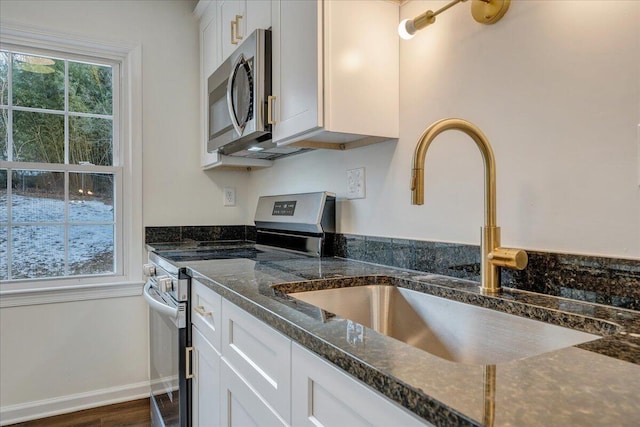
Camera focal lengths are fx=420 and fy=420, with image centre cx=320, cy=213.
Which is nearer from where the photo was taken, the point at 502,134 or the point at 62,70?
the point at 502,134

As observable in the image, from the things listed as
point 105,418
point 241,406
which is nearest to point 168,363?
point 241,406

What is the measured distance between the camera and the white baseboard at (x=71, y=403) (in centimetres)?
214

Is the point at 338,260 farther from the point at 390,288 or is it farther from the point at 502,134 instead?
the point at 502,134

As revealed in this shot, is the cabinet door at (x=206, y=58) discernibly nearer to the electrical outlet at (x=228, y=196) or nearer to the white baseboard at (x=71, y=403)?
the electrical outlet at (x=228, y=196)

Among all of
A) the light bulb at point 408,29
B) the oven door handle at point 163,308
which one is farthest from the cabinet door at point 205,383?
the light bulb at point 408,29

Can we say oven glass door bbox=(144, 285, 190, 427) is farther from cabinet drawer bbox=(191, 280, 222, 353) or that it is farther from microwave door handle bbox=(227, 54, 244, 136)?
microwave door handle bbox=(227, 54, 244, 136)

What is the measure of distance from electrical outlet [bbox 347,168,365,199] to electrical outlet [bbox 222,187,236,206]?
4.04 ft

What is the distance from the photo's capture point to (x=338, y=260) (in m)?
1.63

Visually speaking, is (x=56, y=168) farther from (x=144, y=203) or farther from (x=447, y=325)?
(x=447, y=325)

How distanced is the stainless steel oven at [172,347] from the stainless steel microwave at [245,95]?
63 cm

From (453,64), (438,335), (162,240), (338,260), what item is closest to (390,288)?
(438,335)

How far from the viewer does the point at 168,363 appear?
5.51 feet

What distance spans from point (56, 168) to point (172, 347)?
1324mm

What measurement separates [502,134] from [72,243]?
225 cm
